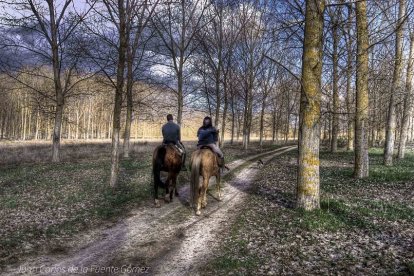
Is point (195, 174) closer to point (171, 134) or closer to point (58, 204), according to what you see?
point (171, 134)

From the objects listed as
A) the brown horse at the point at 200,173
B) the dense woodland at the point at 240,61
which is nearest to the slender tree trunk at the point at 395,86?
the dense woodland at the point at 240,61

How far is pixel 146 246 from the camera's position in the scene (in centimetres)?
789

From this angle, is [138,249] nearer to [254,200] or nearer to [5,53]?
[254,200]

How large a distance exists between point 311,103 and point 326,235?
3.92 metres

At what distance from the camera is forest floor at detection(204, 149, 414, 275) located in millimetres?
6637

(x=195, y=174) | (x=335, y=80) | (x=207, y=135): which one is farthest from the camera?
(x=335, y=80)

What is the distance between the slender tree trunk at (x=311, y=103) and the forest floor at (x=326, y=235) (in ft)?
2.99

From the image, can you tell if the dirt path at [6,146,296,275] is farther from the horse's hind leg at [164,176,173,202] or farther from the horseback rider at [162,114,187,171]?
the horseback rider at [162,114,187,171]

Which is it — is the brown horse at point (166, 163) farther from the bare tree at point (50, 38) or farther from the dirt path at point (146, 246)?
the bare tree at point (50, 38)

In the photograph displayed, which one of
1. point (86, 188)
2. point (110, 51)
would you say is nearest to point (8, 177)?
point (86, 188)

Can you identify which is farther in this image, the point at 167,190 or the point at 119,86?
the point at 119,86

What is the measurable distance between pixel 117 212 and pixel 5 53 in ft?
55.7

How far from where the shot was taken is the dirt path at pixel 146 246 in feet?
21.8

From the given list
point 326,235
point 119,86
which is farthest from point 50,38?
point 326,235
